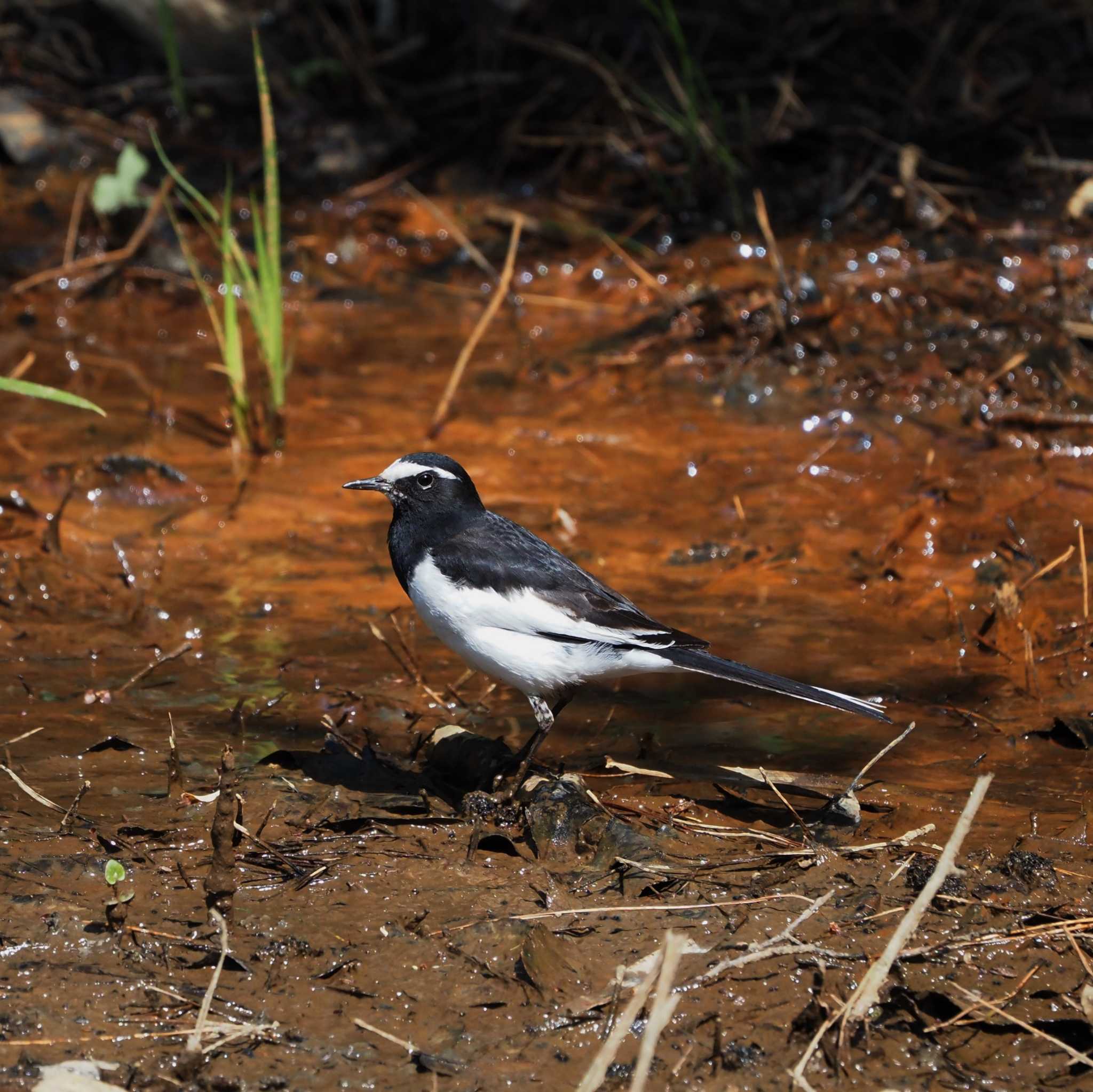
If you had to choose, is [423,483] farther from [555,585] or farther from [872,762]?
[872,762]

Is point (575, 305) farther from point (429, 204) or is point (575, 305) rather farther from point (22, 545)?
point (22, 545)

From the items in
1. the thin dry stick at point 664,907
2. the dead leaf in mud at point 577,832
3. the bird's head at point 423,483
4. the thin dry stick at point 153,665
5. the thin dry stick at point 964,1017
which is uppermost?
the bird's head at point 423,483

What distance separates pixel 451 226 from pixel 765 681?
502cm

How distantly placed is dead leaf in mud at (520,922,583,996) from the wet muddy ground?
0.5 inches

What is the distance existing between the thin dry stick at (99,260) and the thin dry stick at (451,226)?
1.49m

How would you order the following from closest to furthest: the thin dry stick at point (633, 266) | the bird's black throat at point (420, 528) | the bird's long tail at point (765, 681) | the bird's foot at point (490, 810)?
Result: the bird's foot at point (490, 810) < the bird's long tail at point (765, 681) < the bird's black throat at point (420, 528) < the thin dry stick at point (633, 266)

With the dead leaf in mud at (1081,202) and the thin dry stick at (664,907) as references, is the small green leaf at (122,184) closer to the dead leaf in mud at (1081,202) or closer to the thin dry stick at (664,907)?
the dead leaf in mud at (1081,202)

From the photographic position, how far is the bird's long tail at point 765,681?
4.27 metres

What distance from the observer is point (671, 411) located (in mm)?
7191

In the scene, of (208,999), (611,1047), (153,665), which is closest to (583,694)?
(153,665)

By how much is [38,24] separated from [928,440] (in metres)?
7.09

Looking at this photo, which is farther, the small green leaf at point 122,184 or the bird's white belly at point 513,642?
the small green leaf at point 122,184

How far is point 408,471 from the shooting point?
4762 millimetres

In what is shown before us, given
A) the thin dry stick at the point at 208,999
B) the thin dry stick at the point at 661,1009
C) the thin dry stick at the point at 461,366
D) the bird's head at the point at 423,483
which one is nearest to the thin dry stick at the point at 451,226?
the thin dry stick at the point at 461,366
